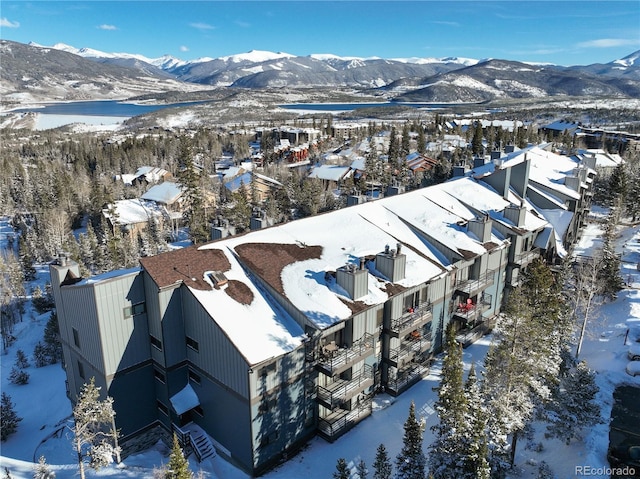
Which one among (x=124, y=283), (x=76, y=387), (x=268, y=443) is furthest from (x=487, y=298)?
(x=76, y=387)

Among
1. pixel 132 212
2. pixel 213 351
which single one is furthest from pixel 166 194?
pixel 213 351

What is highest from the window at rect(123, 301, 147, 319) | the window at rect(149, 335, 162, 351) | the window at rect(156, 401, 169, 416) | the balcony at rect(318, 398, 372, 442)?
the window at rect(123, 301, 147, 319)

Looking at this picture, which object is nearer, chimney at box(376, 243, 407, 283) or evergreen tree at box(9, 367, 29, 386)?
chimney at box(376, 243, 407, 283)

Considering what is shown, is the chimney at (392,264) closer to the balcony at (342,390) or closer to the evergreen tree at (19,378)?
the balcony at (342,390)

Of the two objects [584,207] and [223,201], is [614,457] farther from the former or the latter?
[223,201]

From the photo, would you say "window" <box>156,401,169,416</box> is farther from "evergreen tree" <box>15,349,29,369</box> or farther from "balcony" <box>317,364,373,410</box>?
"evergreen tree" <box>15,349,29,369</box>

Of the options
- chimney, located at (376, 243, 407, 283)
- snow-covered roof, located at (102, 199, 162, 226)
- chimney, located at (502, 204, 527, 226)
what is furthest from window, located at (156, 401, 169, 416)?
snow-covered roof, located at (102, 199, 162, 226)

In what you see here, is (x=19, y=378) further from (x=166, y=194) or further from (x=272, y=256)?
(x=166, y=194)
